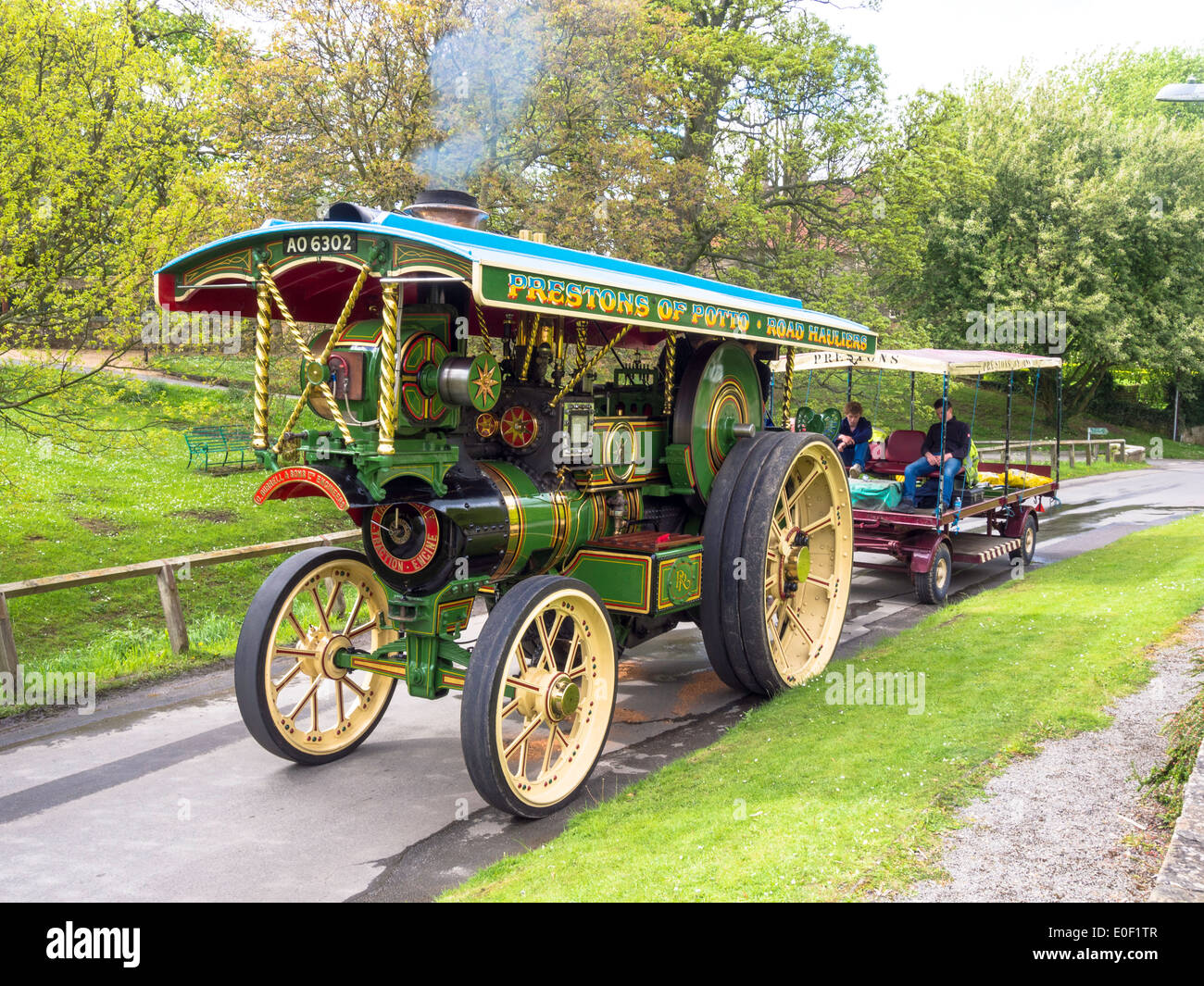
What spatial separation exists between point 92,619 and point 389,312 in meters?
10.5

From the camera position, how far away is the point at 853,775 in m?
5.49

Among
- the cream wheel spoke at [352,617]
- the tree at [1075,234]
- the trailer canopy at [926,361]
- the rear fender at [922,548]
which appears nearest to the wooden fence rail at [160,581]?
the cream wheel spoke at [352,617]

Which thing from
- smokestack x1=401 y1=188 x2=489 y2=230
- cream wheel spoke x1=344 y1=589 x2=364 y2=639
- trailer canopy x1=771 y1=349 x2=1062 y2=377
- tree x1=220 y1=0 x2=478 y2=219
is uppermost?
tree x1=220 y1=0 x2=478 y2=219

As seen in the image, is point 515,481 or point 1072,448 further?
point 1072,448

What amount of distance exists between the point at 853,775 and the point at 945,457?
6902mm

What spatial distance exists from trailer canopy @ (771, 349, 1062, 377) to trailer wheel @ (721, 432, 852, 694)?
7.56 feet

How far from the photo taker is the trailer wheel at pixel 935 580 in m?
11.1

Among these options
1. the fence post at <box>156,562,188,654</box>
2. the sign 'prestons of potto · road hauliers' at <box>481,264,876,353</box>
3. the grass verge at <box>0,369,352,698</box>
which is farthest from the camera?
the grass verge at <box>0,369,352,698</box>

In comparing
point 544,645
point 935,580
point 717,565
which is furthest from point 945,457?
point 544,645

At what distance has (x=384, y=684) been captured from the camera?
276 inches

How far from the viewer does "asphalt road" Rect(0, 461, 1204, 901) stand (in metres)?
4.93

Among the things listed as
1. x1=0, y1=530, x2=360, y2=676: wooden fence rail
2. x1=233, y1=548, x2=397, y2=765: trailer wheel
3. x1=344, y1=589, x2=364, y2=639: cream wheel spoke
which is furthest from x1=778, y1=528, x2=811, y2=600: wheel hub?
x1=0, y1=530, x2=360, y2=676: wooden fence rail

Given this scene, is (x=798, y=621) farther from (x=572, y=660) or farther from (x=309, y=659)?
(x=309, y=659)

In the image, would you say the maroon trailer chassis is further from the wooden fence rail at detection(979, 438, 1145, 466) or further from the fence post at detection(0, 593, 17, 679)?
the wooden fence rail at detection(979, 438, 1145, 466)
